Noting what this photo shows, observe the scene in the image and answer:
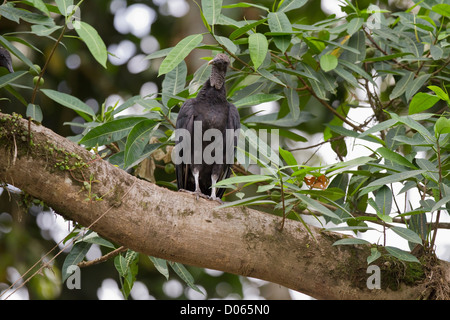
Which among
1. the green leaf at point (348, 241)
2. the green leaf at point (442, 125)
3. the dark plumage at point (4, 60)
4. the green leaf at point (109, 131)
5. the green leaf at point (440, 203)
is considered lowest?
the green leaf at point (348, 241)

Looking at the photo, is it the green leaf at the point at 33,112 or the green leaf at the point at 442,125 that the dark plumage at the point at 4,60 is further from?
the green leaf at the point at 442,125

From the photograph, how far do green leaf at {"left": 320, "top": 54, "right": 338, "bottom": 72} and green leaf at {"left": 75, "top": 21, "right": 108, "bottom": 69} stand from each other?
173cm

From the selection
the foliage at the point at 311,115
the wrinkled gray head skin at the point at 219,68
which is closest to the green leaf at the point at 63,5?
the foliage at the point at 311,115

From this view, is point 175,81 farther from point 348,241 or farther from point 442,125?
point 442,125

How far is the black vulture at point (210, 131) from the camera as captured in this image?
4.13 metres

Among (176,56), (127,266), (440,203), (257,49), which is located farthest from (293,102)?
(127,266)

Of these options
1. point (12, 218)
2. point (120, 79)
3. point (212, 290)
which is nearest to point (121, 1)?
point (120, 79)

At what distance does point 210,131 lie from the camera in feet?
14.3

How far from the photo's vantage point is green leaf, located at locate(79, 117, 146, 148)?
3.54m

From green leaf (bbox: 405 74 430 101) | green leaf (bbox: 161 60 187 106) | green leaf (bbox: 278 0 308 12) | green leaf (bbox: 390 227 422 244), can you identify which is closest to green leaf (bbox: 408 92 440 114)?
green leaf (bbox: 405 74 430 101)

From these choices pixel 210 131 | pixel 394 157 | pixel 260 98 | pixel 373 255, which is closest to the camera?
pixel 373 255

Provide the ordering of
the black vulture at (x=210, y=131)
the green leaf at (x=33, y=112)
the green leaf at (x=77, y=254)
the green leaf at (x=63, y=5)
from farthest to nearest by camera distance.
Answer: the black vulture at (x=210, y=131), the green leaf at (x=77, y=254), the green leaf at (x=33, y=112), the green leaf at (x=63, y=5)

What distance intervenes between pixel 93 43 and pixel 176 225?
1114mm

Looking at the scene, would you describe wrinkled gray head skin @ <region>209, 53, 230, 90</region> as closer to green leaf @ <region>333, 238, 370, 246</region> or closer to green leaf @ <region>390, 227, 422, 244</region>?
green leaf @ <region>333, 238, 370, 246</region>
